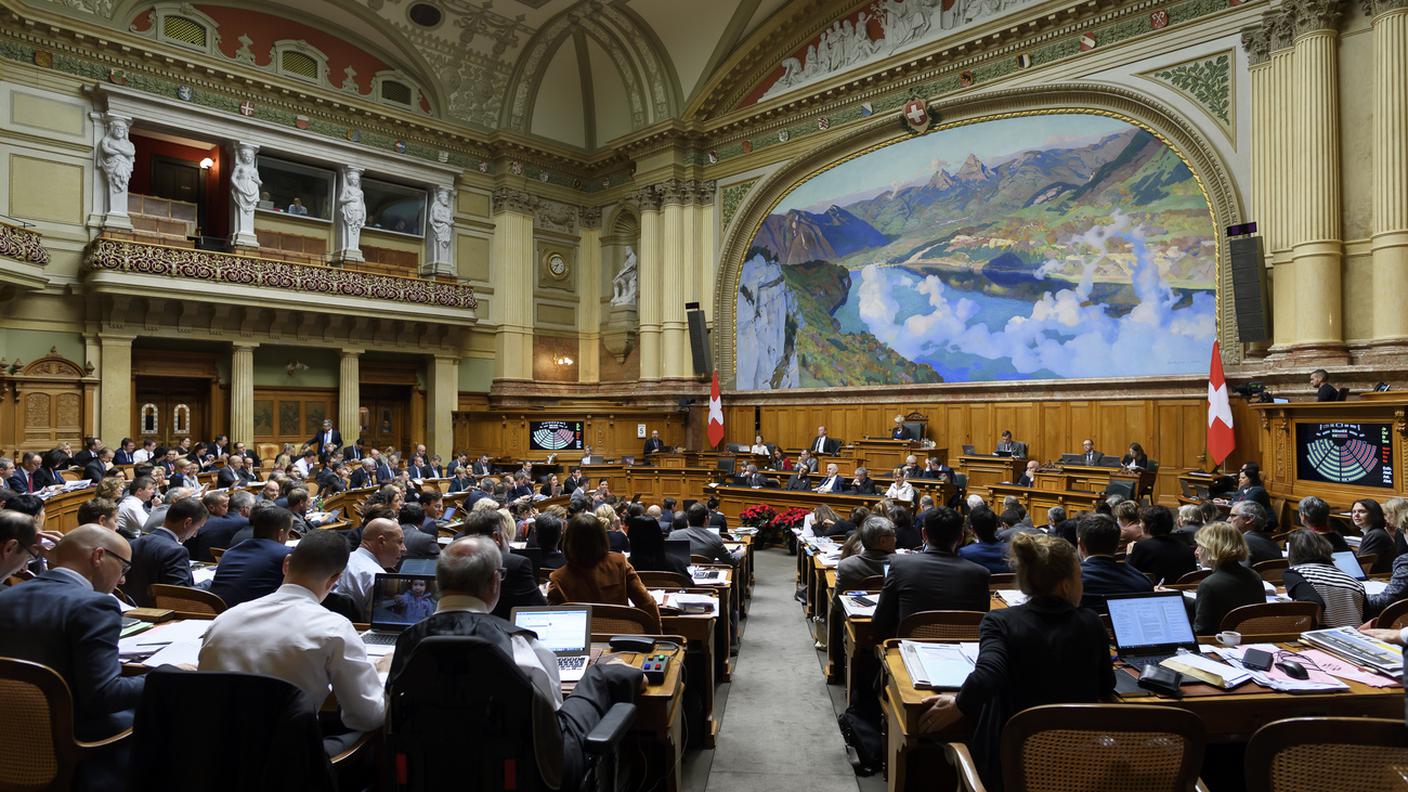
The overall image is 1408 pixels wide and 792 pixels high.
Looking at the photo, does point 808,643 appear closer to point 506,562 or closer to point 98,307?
point 506,562

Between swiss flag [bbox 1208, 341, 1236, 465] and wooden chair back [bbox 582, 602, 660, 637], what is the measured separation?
10.2 meters

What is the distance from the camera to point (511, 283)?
66.5 ft

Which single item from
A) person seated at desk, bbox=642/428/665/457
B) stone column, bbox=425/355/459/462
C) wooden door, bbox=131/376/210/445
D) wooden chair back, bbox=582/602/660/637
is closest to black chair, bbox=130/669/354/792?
wooden chair back, bbox=582/602/660/637

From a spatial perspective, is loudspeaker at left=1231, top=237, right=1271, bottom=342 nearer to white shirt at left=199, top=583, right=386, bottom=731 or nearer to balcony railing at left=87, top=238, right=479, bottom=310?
white shirt at left=199, top=583, right=386, bottom=731

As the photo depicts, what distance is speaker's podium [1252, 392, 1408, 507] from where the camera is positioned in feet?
26.0

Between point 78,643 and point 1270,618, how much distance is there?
504 centimetres

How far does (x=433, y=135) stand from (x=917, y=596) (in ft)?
61.8

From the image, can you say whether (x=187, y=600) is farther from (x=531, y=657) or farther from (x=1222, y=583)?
(x=1222, y=583)

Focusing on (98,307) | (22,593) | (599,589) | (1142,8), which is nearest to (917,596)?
(599,589)

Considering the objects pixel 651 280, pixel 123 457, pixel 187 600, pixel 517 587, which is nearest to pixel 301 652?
pixel 517 587

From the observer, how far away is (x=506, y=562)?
385 cm

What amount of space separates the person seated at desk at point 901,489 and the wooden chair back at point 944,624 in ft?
21.4

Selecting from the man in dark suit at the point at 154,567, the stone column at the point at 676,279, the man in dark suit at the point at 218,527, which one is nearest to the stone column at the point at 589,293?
the stone column at the point at 676,279

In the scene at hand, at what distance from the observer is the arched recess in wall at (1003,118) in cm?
1195
